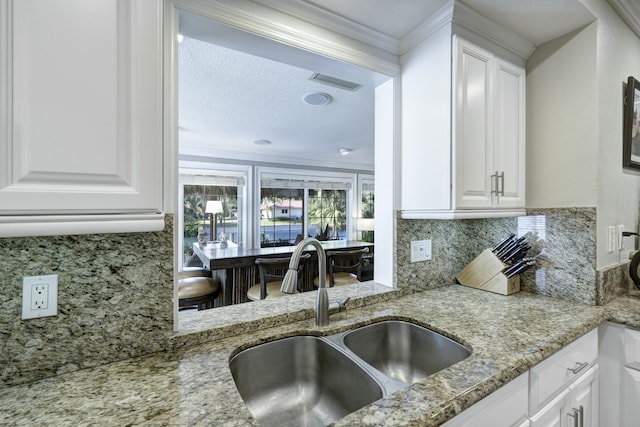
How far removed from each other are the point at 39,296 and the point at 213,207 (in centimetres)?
414

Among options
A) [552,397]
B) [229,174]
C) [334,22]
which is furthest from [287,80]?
[229,174]

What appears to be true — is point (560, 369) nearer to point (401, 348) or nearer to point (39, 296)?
point (401, 348)

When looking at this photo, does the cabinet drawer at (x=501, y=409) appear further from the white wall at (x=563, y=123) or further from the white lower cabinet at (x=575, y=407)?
the white wall at (x=563, y=123)

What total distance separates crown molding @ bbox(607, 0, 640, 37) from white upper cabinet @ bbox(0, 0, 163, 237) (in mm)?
2174

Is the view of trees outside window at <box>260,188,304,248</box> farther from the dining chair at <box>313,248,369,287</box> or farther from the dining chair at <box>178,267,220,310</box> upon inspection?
the dining chair at <box>178,267,220,310</box>

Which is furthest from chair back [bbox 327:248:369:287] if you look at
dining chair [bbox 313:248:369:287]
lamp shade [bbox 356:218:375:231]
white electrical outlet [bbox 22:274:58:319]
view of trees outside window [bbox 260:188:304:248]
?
→ lamp shade [bbox 356:218:375:231]

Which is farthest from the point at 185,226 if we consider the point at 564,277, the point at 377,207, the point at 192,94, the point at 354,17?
the point at 564,277

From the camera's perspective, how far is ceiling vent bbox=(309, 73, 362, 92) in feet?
7.16

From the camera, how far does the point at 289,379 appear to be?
1096 millimetres

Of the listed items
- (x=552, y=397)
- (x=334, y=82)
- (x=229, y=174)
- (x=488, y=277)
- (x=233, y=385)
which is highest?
(x=334, y=82)

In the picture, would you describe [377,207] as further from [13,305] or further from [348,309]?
[13,305]

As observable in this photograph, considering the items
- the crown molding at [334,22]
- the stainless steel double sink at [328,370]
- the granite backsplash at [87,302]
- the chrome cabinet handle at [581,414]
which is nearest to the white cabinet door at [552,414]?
the chrome cabinet handle at [581,414]

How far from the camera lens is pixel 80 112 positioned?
26.4 inches

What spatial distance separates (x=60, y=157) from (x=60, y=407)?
61 centimetres
